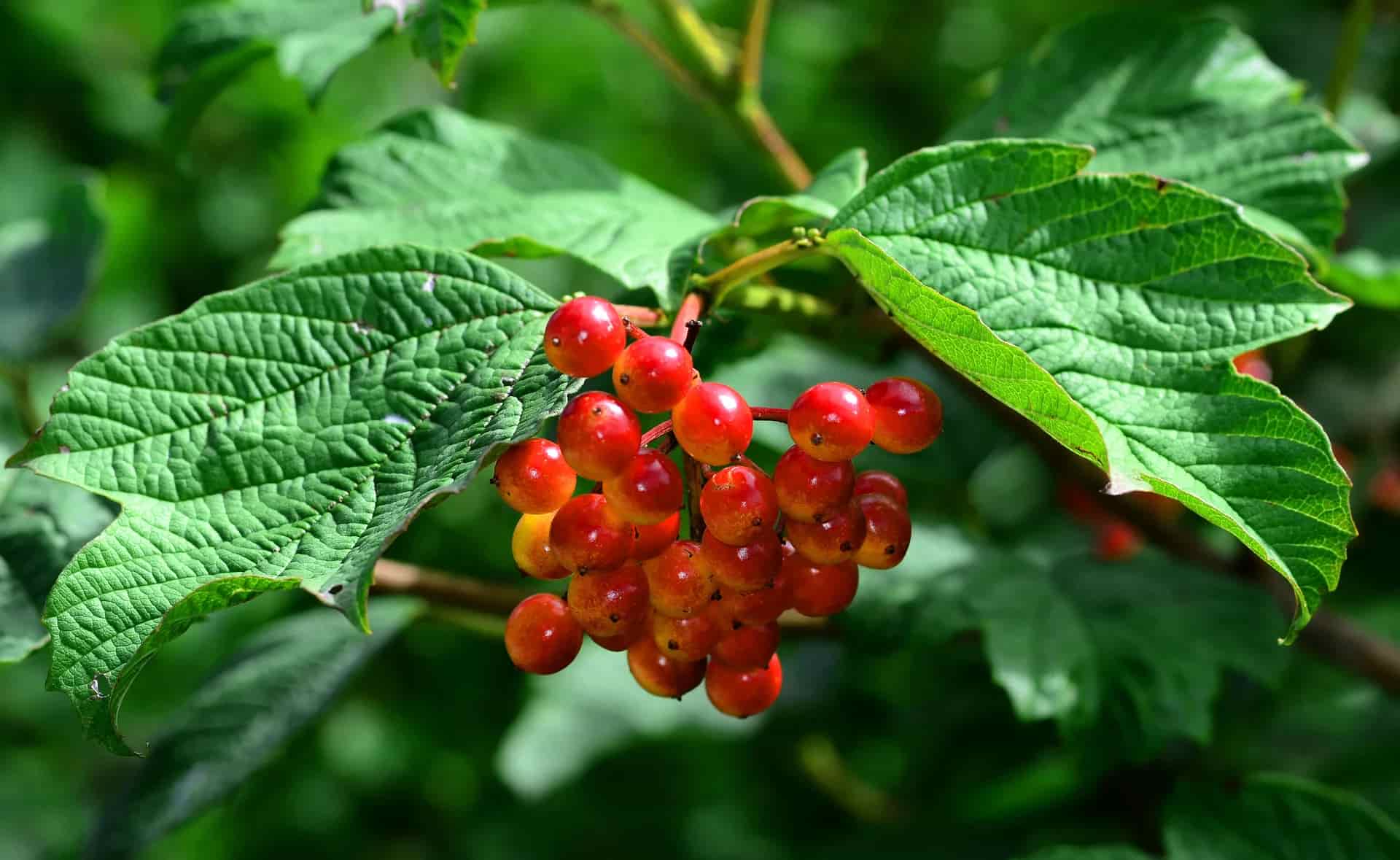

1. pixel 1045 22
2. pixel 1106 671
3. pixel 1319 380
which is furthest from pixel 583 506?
pixel 1045 22

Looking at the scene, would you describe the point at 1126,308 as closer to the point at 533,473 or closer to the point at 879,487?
the point at 879,487

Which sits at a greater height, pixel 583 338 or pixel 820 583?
pixel 583 338

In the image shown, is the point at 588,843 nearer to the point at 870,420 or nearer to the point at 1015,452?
the point at 1015,452

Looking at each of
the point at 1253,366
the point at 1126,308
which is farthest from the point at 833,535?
the point at 1253,366

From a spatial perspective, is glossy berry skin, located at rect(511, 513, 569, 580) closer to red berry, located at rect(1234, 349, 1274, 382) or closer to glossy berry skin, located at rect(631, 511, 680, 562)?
glossy berry skin, located at rect(631, 511, 680, 562)

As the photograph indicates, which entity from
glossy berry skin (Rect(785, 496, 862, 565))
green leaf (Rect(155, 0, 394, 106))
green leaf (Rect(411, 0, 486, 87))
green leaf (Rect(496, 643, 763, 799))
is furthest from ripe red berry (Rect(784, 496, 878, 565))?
green leaf (Rect(496, 643, 763, 799))

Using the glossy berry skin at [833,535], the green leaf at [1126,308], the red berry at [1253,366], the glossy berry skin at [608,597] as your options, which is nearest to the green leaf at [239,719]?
the glossy berry skin at [608,597]

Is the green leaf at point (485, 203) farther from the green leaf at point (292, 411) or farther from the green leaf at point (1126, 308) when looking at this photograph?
the green leaf at point (1126, 308)

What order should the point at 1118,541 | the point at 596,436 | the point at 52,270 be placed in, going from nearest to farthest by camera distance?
the point at 596,436 < the point at 52,270 < the point at 1118,541
